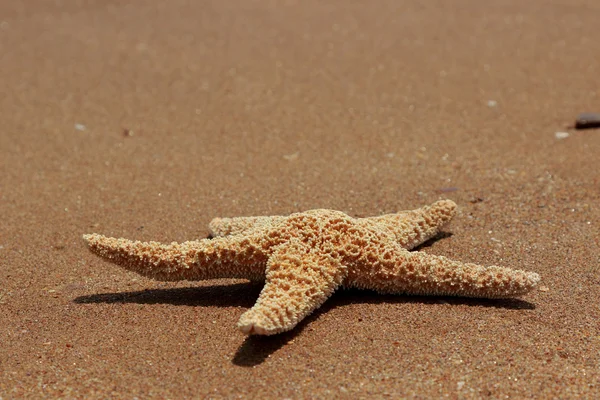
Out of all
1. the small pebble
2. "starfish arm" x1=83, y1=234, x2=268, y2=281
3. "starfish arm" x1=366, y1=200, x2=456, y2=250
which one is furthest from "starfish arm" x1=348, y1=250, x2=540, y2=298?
the small pebble

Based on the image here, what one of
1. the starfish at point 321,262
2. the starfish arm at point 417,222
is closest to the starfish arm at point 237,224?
the starfish at point 321,262

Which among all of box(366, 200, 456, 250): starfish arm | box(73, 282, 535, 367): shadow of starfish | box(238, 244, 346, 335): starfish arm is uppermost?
box(238, 244, 346, 335): starfish arm

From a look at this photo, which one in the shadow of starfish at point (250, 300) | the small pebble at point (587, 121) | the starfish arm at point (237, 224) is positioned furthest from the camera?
the small pebble at point (587, 121)

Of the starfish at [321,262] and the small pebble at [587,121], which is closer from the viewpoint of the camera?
the starfish at [321,262]

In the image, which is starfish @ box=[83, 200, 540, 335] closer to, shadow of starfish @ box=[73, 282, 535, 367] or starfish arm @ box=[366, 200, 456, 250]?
shadow of starfish @ box=[73, 282, 535, 367]

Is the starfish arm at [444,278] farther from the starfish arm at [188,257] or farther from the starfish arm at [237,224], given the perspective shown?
the starfish arm at [237,224]

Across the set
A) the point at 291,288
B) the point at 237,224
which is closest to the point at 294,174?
the point at 237,224
